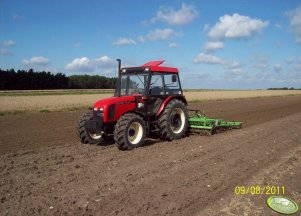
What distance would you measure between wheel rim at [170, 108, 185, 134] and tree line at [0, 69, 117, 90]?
61.8 meters

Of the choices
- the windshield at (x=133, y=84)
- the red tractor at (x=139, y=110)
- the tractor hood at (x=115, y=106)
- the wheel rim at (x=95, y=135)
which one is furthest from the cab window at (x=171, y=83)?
the wheel rim at (x=95, y=135)

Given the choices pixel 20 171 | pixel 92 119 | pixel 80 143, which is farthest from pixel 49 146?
pixel 20 171

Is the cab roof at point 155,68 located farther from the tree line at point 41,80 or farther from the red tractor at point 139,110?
the tree line at point 41,80

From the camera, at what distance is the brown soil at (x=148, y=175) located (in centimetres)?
455

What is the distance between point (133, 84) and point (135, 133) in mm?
1476

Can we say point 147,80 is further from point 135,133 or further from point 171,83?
point 135,133

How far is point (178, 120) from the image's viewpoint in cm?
972

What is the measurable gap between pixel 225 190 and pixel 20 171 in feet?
12.5

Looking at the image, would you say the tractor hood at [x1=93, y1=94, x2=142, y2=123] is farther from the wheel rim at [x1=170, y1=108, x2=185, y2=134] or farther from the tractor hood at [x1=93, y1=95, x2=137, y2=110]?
the wheel rim at [x1=170, y1=108, x2=185, y2=134]

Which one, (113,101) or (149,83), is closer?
(113,101)

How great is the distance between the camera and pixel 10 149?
8508mm

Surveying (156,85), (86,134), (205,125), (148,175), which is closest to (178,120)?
(205,125)

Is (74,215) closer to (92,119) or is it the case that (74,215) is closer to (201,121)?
(92,119)

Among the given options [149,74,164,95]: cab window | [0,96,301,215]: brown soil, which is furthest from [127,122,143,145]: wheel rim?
[149,74,164,95]: cab window
